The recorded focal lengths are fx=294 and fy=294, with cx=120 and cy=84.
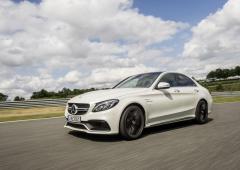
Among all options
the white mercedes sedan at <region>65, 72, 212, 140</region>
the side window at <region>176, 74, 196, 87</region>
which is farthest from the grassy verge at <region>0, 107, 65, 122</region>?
the side window at <region>176, 74, 196, 87</region>

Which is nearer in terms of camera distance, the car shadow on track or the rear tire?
the car shadow on track

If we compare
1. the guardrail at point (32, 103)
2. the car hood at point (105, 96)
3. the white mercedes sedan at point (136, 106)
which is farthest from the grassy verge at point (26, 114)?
the car hood at point (105, 96)

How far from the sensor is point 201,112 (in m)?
8.23

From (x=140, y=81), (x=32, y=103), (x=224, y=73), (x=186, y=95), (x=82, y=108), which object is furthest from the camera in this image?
(x=224, y=73)

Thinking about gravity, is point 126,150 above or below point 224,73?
below

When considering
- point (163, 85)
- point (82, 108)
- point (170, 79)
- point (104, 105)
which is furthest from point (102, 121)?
point (170, 79)

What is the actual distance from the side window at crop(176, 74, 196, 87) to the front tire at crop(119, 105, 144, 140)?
2030 millimetres

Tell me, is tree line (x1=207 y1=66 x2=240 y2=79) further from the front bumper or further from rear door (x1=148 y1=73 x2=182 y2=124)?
the front bumper

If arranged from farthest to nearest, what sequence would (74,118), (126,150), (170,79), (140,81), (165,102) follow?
(170,79) < (140,81) < (165,102) < (74,118) < (126,150)

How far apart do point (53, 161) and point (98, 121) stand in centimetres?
146

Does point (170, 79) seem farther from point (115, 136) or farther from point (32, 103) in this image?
point (32, 103)

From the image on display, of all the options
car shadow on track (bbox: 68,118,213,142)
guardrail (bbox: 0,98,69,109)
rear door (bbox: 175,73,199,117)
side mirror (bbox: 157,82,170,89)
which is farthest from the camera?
guardrail (bbox: 0,98,69,109)

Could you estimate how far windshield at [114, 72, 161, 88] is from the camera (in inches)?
279

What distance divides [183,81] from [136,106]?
2364mm
